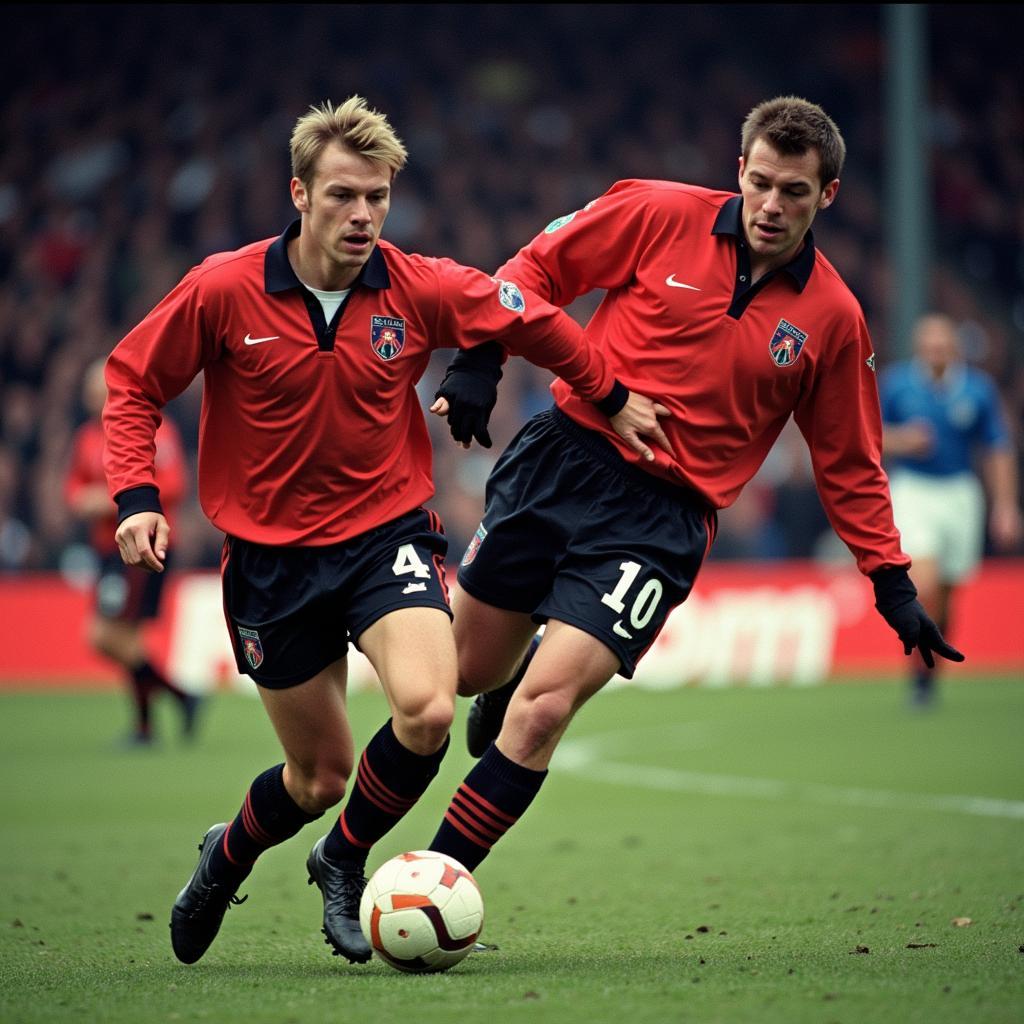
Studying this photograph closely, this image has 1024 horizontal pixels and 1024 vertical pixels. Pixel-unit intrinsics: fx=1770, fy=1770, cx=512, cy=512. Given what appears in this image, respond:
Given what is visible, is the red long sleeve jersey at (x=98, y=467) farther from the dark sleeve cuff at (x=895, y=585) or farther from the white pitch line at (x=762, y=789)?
the dark sleeve cuff at (x=895, y=585)

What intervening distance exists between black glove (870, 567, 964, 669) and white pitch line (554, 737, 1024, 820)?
2655mm

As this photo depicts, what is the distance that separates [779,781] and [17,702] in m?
7.12

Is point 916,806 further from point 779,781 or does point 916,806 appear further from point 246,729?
point 246,729

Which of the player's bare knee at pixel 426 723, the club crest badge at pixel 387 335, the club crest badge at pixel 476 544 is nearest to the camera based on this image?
the player's bare knee at pixel 426 723

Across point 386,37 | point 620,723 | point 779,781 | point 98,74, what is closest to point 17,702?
point 620,723

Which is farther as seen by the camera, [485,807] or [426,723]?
[485,807]

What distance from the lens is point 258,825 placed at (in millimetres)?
4941

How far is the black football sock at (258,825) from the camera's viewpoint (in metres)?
4.93

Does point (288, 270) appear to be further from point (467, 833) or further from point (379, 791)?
point (467, 833)

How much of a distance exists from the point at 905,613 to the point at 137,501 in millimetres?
2274

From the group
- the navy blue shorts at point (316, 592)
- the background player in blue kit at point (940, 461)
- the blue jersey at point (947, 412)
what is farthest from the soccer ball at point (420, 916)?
the blue jersey at point (947, 412)

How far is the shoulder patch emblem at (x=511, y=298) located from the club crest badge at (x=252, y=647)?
1.14 m

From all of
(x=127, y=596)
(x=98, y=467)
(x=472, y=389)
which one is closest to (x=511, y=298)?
(x=472, y=389)

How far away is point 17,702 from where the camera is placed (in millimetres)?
13992
